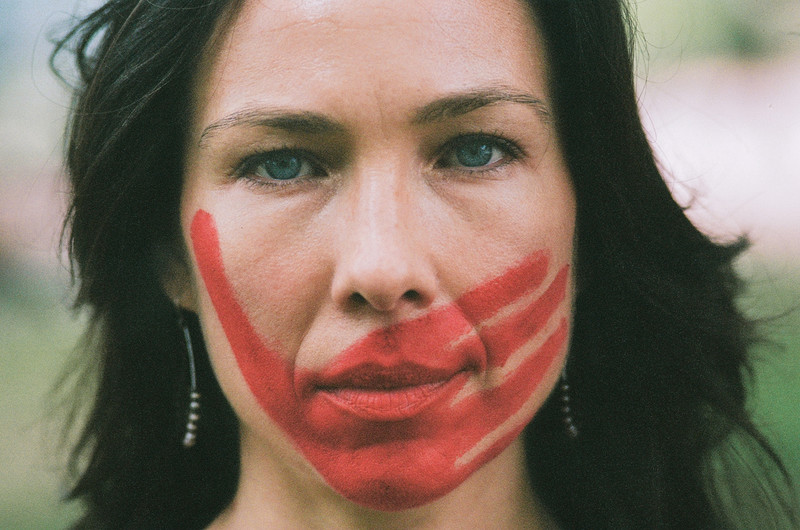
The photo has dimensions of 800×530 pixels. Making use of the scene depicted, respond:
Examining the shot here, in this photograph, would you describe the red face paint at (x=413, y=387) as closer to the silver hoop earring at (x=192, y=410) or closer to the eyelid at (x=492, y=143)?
the eyelid at (x=492, y=143)

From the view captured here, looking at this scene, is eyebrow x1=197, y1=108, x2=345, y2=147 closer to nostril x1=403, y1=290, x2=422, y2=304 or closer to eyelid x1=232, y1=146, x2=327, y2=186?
eyelid x1=232, y1=146, x2=327, y2=186

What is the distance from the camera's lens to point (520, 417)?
169 centimetres

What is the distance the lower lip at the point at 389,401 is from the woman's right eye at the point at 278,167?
1.55ft

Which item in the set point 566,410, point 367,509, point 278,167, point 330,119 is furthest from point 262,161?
point 566,410

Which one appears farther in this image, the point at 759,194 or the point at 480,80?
the point at 759,194

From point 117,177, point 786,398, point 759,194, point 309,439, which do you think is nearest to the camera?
point 309,439

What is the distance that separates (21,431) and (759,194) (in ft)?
12.4

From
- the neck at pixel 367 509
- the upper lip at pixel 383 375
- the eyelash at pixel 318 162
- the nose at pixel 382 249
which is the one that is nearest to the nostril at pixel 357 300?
the nose at pixel 382 249

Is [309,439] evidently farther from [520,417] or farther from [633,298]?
[633,298]

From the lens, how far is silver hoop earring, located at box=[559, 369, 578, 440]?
6.75ft

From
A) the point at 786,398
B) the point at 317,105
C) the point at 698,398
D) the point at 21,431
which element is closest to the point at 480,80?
the point at 317,105

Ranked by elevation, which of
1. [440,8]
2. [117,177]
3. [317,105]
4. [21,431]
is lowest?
[21,431]

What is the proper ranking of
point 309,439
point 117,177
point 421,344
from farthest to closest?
point 117,177 → point 309,439 → point 421,344

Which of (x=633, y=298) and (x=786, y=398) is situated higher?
(x=633, y=298)
